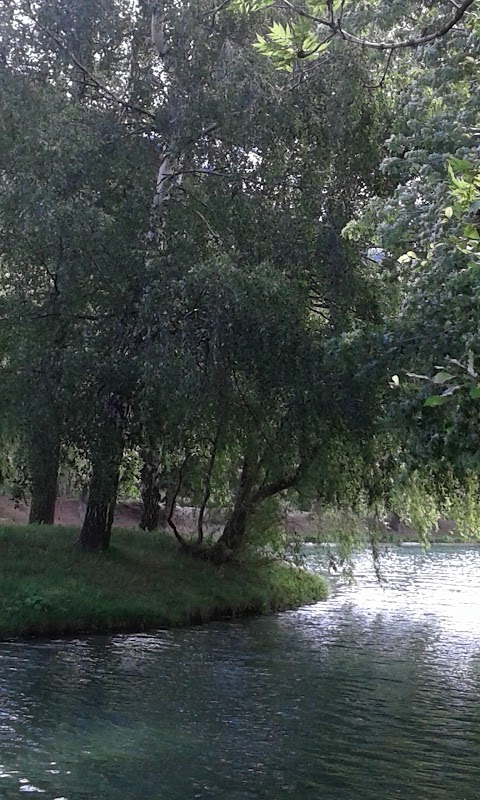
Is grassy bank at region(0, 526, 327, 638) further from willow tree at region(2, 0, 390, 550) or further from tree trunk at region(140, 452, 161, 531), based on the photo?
willow tree at region(2, 0, 390, 550)

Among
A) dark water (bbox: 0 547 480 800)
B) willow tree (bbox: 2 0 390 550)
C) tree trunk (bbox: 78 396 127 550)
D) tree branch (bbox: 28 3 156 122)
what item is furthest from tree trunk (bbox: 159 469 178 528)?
tree branch (bbox: 28 3 156 122)

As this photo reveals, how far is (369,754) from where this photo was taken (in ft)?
40.7

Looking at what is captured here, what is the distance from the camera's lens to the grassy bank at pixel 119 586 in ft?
67.7

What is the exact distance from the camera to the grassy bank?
2062 cm

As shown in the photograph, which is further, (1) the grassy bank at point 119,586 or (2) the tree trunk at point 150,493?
A: (2) the tree trunk at point 150,493

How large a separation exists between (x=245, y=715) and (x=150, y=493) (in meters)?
15.0

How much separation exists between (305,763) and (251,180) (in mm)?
13191

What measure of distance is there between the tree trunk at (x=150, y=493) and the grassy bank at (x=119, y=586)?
1.57 meters

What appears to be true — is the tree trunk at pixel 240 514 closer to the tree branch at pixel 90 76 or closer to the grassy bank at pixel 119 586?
the grassy bank at pixel 119 586

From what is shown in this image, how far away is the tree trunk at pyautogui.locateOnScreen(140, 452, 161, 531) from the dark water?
3.80 meters

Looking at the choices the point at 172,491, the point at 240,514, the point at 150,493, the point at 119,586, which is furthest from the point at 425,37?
the point at 150,493

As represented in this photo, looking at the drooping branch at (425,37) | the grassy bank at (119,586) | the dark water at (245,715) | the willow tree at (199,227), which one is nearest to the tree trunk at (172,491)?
the grassy bank at (119,586)

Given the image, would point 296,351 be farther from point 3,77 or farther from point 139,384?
point 3,77

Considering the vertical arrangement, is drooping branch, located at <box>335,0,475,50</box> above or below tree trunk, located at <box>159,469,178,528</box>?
above
